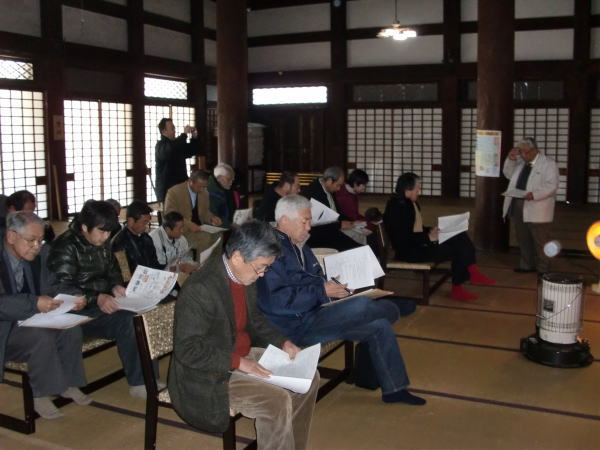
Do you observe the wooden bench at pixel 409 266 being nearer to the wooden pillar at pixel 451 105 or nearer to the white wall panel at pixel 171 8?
the wooden pillar at pixel 451 105

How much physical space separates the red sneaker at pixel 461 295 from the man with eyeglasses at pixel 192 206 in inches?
87.8

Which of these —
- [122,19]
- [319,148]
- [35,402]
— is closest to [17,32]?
[122,19]

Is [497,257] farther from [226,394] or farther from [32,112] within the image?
[32,112]

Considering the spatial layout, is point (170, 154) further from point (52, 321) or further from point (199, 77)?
point (199, 77)

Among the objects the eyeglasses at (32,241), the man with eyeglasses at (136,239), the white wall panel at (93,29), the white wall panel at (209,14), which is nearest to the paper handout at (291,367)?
the eyeglasses at (32,241)

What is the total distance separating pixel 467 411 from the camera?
366 cm

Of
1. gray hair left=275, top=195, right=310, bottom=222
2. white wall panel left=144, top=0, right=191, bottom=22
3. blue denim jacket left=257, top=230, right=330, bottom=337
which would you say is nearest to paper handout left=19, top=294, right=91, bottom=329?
blue denim jacket left=257, top=230, right=330, bottom=337

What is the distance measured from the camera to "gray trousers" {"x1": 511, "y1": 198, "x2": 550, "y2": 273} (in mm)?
6944

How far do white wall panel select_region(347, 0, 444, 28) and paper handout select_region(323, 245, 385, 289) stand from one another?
9799 millimetres

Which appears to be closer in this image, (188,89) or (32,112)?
(32,112)

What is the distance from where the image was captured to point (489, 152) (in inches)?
324

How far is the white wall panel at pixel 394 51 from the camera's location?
42.4 feet

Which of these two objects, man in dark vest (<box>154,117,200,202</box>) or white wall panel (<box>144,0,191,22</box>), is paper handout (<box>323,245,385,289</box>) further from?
white wall panel (<box>144,0,191,22</box>)

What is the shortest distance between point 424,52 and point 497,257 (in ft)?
20.6
